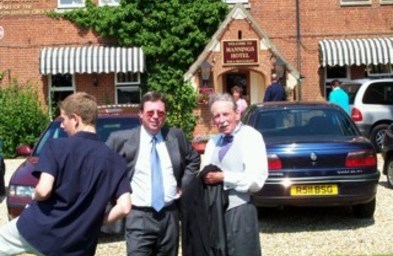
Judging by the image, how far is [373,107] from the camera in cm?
1720

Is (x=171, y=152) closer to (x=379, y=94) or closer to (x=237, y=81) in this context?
(x=379, y=94)

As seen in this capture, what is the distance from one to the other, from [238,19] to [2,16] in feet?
26.2

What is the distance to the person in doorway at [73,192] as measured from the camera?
363 centimetres

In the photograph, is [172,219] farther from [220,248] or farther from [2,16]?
[2,16]

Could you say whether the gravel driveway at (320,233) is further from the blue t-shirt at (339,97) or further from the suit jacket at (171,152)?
the blue t-shirt at (339,97)

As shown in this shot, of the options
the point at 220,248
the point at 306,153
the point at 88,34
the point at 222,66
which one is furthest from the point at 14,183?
→ the point at 88,34

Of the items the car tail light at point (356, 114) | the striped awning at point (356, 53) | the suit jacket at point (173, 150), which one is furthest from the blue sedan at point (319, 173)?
the striped awning at point (356, 53)

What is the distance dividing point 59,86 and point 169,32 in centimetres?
425

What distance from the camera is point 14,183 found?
7852 mm

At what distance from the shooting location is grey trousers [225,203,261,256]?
427 cm

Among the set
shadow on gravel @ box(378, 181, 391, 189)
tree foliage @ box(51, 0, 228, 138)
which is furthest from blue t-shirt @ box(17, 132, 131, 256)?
tree foliage @ box(51, 0, 228, 138)

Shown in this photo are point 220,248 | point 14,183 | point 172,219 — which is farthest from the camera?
point 14,183

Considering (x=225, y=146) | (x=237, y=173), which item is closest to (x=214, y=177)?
(x=237, y=173)

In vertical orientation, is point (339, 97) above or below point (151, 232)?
above
